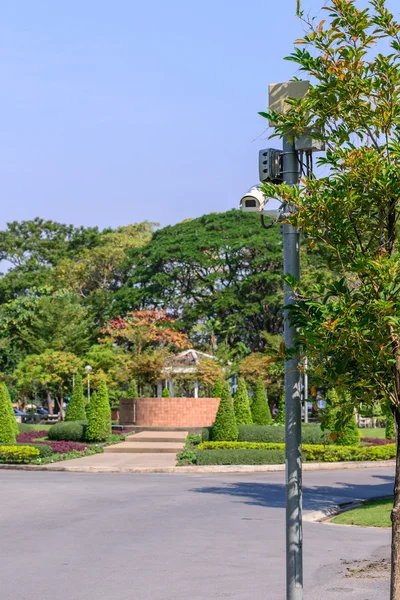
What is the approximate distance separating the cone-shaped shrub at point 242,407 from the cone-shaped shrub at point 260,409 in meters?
2.21

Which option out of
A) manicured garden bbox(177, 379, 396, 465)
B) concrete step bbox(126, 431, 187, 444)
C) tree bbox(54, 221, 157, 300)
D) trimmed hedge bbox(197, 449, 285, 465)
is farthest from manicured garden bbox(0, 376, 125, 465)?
tree bbox(54, 221, 157, 300)

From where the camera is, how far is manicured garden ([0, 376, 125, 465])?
2872cm

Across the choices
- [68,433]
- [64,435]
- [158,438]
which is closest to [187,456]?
[158,438]

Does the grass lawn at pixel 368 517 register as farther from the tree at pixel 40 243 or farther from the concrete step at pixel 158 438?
the tree at pixel 40 243

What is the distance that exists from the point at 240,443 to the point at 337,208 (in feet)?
82.3

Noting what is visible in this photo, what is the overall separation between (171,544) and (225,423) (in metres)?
19.3

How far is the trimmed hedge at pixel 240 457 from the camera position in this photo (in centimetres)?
2766

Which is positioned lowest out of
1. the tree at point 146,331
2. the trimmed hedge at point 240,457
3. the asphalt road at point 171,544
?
the asphalt road at point 171,544

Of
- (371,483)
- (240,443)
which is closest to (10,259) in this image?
(240,443)

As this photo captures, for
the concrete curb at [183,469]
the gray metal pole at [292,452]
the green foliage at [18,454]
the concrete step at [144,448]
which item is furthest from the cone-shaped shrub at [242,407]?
the gray metal pole at [292,452]

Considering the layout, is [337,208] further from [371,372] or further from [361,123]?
[371,372]

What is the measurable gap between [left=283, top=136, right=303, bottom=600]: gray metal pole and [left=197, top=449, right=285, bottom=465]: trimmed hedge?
68.8 feet

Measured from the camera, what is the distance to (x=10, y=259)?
72688 millimetres

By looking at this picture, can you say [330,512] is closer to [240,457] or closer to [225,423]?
[240,457]
